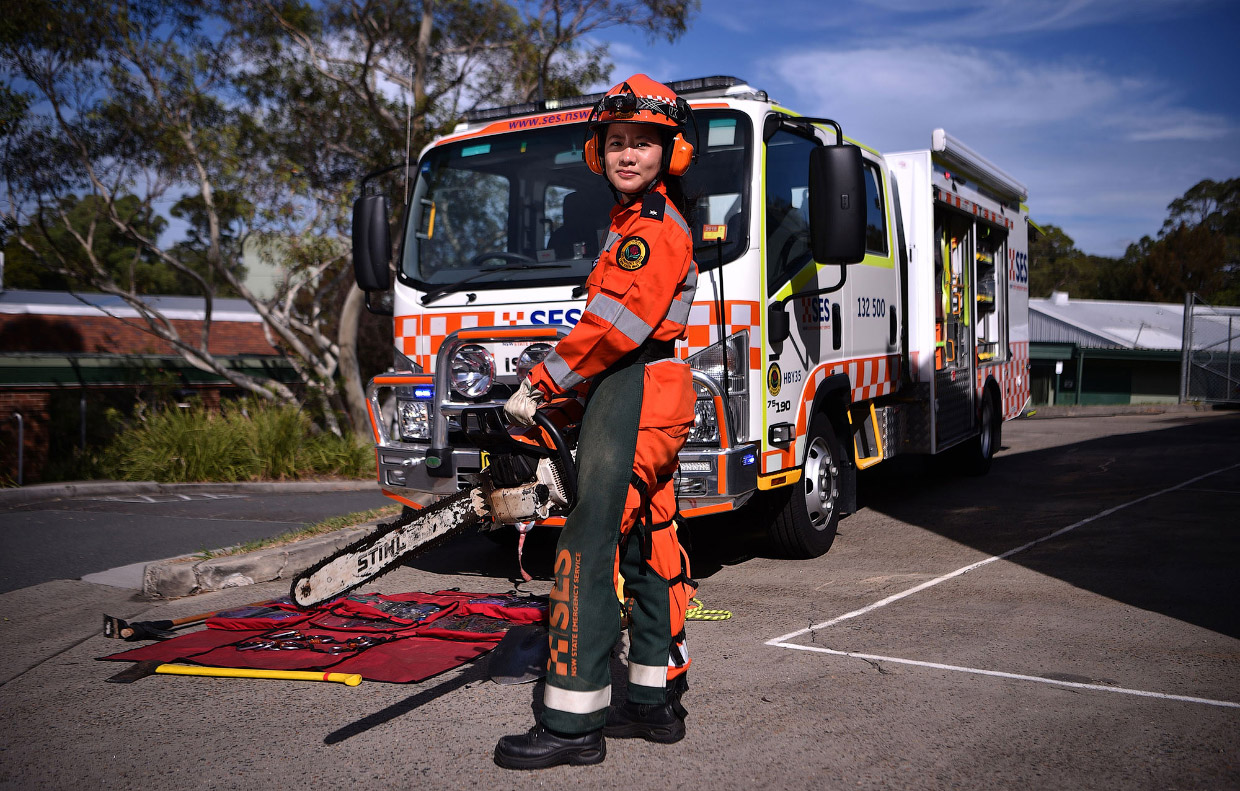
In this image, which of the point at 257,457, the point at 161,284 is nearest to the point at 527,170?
the point at 257,457

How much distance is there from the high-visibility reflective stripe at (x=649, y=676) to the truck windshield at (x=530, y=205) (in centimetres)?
255

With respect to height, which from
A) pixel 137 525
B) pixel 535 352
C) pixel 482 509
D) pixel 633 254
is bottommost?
pixel 137 525

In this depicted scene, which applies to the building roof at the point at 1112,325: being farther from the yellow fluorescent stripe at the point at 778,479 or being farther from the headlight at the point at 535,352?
the headlight at the point at 535,352

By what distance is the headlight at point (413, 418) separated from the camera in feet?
19.2

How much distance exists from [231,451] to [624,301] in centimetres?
1030

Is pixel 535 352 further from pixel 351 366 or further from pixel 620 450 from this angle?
pixel 351 366

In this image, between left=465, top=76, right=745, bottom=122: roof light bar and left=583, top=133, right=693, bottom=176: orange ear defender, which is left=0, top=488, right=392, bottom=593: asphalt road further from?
left=583, top=133, right=693, bottom=176: orange ear defender

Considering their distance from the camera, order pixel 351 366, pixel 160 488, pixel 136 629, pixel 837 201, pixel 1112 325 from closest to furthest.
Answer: pixel 136 629, pixel 837 201, pixel 160 488, pixel 351 366, pixel 1112 325

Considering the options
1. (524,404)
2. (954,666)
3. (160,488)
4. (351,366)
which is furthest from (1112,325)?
(524,404)

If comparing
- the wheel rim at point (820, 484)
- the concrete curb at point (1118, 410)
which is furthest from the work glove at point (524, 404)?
the concrete curb at point (1118, 410)

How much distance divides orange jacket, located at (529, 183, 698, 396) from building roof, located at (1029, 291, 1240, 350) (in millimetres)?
36115

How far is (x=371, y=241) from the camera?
244 inches

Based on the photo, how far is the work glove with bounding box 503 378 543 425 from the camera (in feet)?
10.3

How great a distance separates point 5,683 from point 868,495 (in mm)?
6990
